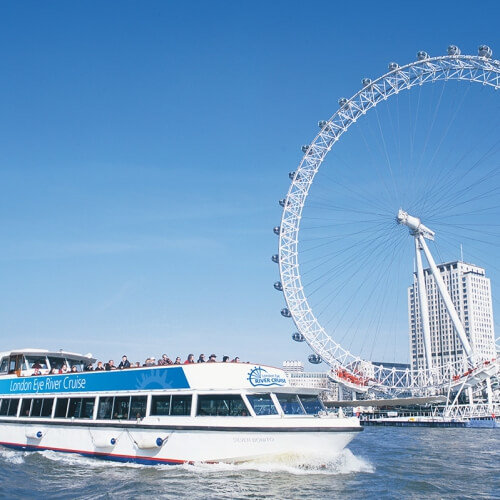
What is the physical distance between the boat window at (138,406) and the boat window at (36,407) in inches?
247

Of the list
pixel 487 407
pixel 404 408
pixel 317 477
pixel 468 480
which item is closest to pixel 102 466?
pixel 317 477

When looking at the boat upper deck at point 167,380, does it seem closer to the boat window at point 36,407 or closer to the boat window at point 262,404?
the boat window at point 262,404

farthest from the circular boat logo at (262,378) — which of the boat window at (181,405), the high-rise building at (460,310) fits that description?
the high-rise building at (460,310)

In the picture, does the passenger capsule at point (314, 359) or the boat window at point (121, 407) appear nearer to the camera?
the boat window at point (121, 407)

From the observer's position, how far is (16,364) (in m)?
31.0

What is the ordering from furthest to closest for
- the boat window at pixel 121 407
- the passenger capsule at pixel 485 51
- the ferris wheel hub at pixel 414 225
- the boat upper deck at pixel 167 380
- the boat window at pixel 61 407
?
the ferris wheel hub at pixel 414 225 < the passenger capsule at pixel 485 51 < the boat window at pixel 61 407 < the boat window at pixel 121 407 < the boat upper deck at pixel 167 380

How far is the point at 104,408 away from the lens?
25.5 meters

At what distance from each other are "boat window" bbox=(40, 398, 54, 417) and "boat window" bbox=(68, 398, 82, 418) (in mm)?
1373

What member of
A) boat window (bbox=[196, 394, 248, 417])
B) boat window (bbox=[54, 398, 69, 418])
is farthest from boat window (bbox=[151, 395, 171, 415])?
boat window (bbox=[54, 398, 69, 418])

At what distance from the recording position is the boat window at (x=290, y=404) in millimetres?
22344

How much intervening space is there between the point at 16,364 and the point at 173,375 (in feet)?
37.6

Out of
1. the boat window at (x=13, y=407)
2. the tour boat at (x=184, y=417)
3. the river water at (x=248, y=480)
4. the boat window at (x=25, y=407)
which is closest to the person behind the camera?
the river water at (x=248, y=480)

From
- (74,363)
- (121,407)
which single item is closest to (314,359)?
(74,363)

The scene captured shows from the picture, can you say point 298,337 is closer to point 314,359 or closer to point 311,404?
point 314,359
